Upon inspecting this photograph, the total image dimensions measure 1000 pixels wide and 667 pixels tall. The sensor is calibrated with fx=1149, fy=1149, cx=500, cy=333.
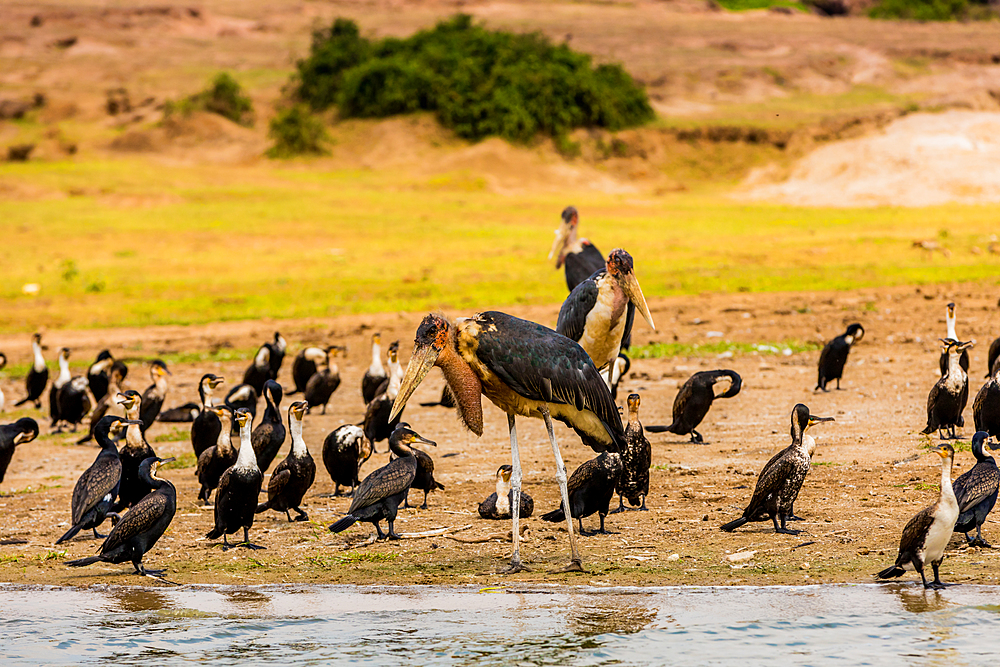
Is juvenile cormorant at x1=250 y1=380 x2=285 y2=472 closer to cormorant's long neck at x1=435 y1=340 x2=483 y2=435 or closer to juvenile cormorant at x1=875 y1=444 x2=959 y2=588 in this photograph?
cormorant's long neck at x1=435 y1=340 x2=483 y2=435

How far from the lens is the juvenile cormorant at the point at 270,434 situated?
9961 millimetres

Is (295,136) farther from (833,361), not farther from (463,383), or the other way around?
(463,383)

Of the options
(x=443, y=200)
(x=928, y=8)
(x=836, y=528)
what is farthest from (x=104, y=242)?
(x=928, y=8)

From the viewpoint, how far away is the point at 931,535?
668 cm

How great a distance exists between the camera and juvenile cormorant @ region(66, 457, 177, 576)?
7793 mm

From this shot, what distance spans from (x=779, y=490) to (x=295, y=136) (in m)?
40.3

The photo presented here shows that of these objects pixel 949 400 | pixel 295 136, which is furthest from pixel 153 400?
pixel 295 136

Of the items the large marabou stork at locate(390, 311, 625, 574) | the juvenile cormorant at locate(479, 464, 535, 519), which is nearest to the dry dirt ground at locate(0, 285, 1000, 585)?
the juvenile cormorant at locate(479, 464, 535, 519)

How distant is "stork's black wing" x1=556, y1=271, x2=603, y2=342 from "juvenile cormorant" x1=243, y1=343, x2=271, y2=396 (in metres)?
5.03

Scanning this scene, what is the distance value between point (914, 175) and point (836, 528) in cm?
3248

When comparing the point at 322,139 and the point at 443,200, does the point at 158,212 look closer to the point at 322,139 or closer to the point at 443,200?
the point at 443,200

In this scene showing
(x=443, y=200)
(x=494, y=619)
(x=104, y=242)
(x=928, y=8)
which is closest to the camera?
(x=494, y=619)

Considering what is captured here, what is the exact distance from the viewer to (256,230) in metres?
30.2

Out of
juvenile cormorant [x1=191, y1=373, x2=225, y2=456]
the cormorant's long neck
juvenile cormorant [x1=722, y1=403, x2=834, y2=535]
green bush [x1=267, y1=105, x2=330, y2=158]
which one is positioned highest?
green bush [x1=267, y1=105, x2=330, y2=158]
